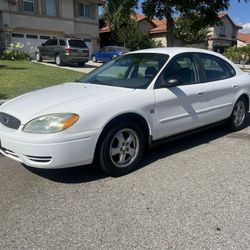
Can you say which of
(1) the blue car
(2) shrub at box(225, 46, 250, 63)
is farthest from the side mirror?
(2) shrub at box(225, 46, 250, 63)

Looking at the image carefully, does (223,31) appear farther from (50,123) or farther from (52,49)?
(50,123)

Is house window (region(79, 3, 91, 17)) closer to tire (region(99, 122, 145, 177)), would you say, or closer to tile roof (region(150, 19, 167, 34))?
tile roof (region(150, 19, 167, 34))

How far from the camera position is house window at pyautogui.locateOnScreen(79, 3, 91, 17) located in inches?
1264

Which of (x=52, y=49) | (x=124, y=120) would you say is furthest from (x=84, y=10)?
(x=124, y=120)

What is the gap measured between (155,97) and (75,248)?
2.33m

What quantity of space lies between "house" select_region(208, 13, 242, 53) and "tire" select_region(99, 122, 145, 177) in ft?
152

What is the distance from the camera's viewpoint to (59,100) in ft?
13.8

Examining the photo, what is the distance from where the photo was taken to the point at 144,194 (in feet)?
12.5

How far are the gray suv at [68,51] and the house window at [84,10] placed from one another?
1035 centimetres

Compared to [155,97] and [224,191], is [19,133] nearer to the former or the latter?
[155,97]

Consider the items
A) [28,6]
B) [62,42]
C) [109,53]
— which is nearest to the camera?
[62,42]

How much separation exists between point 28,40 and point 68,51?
8.76 meters

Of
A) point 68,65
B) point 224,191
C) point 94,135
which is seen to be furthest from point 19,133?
point 68,65

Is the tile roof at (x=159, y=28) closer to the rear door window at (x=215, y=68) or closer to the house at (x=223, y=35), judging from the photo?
the house at (x=223, y=35)
